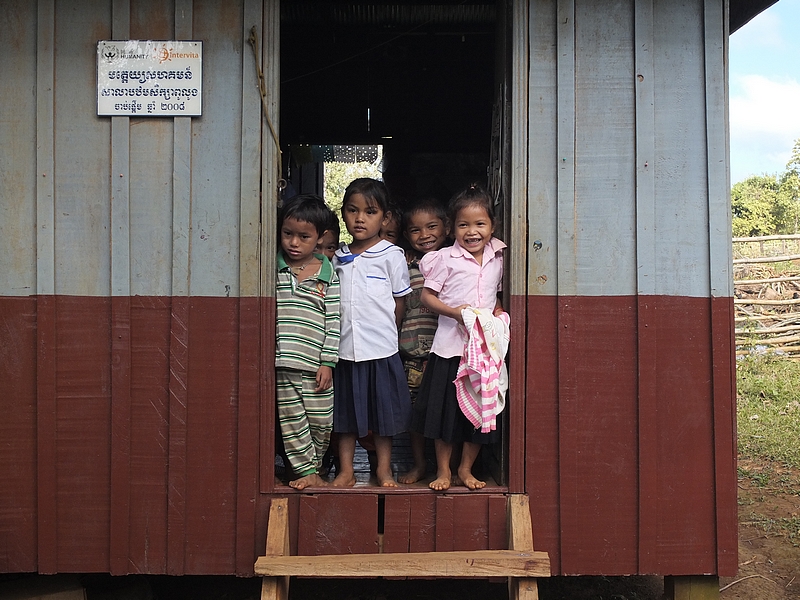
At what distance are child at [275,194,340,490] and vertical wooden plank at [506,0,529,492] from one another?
0.87m

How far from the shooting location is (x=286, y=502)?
3320 mm

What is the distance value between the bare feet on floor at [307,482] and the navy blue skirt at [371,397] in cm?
25

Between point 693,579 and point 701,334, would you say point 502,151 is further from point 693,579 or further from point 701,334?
point 693,579

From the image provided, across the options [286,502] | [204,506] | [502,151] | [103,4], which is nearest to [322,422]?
[286,502]

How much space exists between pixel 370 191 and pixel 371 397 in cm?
104

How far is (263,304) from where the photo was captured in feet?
10.8

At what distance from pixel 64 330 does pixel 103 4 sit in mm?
1526

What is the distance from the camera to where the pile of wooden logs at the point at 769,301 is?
10891mm

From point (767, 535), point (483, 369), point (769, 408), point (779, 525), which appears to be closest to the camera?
point (483, 369)

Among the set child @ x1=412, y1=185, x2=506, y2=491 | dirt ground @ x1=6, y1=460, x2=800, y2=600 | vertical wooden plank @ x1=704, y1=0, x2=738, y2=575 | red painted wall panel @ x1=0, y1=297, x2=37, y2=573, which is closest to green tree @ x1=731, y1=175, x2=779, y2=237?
dirt ground @ x1=6, y1=460, x2=800, y2=600

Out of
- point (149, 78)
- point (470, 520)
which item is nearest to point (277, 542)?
point (470, 520)

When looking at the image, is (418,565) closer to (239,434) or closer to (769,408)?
(239,434)

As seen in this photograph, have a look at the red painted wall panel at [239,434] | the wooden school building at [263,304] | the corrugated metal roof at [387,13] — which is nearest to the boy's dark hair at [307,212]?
the wooden school building at [263,304]

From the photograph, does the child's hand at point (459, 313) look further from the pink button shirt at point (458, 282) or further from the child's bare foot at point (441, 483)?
the child's bare foot at point (441, 483)
